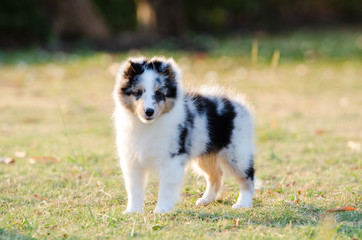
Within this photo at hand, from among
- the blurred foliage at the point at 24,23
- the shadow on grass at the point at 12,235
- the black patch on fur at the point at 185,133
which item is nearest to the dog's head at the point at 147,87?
the black patch on fur at the point at 185,133

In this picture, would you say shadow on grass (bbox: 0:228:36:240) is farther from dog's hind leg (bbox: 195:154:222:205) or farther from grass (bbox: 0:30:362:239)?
dog's hind leg (bbox: 195:154:222:205)

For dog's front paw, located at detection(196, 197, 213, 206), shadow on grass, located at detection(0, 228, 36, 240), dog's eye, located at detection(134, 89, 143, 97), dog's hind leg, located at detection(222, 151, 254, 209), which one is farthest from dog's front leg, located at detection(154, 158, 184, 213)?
shadow on grass, located at detection(0, 228, 36, 240)

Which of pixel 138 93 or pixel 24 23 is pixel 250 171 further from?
pixel 24 23

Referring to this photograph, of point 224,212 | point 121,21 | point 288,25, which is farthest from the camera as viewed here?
point 288,25

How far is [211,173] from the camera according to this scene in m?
5.25

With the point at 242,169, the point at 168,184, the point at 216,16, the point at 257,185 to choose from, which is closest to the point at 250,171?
the point at 242,169

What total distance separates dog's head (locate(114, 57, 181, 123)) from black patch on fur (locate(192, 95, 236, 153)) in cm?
45

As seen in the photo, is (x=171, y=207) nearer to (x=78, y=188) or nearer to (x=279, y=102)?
(x=78, y=188)

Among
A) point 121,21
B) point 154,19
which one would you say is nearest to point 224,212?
point 154,19

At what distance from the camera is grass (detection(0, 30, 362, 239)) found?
4.12 meters

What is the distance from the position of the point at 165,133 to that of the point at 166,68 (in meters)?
0.57

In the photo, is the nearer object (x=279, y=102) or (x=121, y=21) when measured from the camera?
(x=279, y=102)

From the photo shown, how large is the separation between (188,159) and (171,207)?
48 cm

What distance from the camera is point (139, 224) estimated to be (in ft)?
13.5
